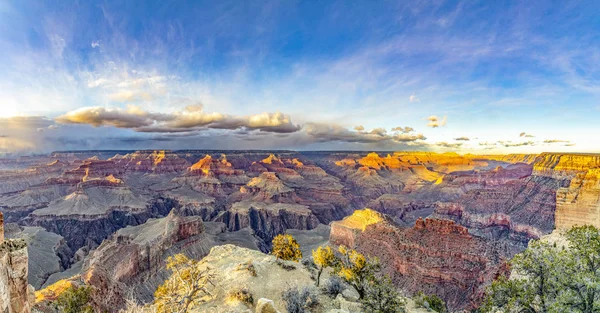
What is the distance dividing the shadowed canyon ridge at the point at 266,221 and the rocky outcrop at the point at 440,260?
0.53 feet

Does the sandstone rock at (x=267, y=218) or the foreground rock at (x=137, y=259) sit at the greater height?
the foreground rock at (x=137, y=259)

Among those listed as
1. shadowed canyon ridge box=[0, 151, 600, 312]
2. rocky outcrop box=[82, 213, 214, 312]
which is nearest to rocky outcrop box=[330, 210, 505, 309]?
shadowed canyon ridge box=[0, 151, 600, 312]

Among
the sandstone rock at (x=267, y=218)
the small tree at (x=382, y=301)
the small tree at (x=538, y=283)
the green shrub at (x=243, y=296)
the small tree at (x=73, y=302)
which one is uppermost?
the small tree at (x=538, y=283)

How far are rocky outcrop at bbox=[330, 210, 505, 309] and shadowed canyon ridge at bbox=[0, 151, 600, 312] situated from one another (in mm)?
161

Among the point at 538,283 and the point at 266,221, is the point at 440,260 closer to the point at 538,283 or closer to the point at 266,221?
the point at 538,283

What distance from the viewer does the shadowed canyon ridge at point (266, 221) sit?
38344mm

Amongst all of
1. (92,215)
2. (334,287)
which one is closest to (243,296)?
(334,287)

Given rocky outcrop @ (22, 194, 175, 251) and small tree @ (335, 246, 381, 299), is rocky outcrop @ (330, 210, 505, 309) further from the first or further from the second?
rocky outcrop @ (22, 194, 175, 251)

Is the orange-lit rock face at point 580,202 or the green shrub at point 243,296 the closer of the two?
the green shrub at point 243,296

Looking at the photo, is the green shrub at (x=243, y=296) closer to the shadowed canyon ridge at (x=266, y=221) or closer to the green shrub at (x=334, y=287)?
the green shrub at (x=334, y=287)

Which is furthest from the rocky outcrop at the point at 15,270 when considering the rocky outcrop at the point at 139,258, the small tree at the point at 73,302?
the small tree at the point at 73,302

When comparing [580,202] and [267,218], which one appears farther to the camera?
[267,218]

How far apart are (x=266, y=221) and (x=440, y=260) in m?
71.2

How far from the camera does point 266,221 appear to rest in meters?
103
